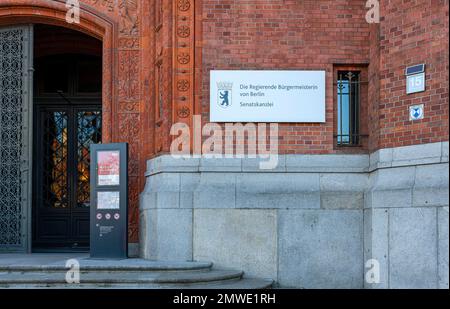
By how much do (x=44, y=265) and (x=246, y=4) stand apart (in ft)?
16.7

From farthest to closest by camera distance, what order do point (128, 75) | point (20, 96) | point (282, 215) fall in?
1. point (20, 96)
2. point (128, 75)
3. point (282, 215)

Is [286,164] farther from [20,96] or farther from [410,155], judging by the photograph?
[20,96]

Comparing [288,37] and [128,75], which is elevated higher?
[288,37]

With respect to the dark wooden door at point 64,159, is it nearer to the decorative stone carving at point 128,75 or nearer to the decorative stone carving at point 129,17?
the decorative stone carving at point 128,75

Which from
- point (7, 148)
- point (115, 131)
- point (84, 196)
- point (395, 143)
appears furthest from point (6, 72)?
point (395, 143)

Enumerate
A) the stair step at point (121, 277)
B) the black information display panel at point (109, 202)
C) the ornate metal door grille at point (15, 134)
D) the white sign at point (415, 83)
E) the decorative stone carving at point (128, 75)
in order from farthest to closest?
the ornate metal door grille at point (15, 134)
the decorative stone carving at point (128, 75)
the black information display panel at point (109, 202)
the white sign at point (415, 83)
the stair step at point (121, 277)

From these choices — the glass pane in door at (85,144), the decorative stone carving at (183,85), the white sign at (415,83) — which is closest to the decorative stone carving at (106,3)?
the decorative stone carving at (183,85)

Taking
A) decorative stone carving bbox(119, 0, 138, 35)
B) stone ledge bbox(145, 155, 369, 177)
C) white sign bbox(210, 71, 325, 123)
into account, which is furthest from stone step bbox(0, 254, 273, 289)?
decorative stone carving bbox(119, 0, 138, 35)

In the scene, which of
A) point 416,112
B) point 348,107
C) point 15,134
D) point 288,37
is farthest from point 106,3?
point 416,112

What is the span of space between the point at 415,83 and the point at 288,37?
2.28 metres

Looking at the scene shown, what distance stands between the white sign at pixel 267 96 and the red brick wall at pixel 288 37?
0.13 metres

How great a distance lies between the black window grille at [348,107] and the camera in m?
12.0

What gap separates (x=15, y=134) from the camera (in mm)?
13773

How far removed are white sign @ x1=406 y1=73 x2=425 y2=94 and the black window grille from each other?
55.0 inches
